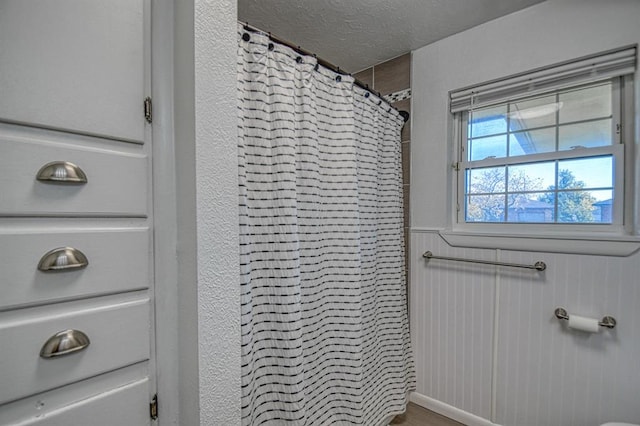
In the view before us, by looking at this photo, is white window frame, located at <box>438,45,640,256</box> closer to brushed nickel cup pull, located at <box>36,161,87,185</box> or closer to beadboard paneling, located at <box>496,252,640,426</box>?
beadboard paneling, located at <box>496,252,640,426</box>

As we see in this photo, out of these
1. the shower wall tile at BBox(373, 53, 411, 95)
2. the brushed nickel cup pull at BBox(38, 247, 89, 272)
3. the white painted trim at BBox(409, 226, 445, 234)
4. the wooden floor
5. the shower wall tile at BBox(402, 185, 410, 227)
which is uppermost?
the shower wall tile at BBox(373, 53, 411, 95)

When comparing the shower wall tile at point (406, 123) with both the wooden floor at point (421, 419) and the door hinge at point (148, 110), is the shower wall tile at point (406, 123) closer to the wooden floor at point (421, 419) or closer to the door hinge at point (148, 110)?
the door hinge at point (148, 110)

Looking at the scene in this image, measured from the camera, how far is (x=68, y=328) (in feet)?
2.07

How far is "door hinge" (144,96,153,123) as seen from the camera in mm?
747

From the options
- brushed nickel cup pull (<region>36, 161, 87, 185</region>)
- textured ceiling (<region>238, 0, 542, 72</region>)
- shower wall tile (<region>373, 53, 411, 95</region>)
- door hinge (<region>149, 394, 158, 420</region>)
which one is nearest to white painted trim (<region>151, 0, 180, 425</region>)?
door hinge (<region>149, 394, 158, 420</region>)

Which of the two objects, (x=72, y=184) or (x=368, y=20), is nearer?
(x=72, y=184)

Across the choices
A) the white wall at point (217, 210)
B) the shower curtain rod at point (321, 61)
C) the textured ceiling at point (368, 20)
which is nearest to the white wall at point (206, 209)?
the white wall at point (217, 210)

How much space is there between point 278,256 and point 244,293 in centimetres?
22

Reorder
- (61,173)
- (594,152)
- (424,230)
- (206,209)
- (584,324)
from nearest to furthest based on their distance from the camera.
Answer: (61,173) < (206,209) < (584,324) < (594,152) < (424,230)

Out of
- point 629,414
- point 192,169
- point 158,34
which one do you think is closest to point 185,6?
point 158,34

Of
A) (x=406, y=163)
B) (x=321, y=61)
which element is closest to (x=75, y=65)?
(x=321, y=61)

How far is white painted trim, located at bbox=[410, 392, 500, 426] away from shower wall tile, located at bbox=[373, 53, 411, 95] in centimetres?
212

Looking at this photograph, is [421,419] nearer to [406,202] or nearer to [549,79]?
[406,202]

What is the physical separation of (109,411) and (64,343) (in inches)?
8.4
